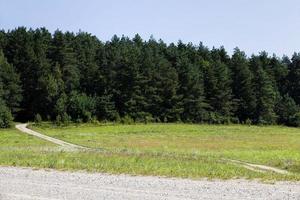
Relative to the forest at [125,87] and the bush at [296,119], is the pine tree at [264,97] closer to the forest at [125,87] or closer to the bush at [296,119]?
the forest at [125,87]

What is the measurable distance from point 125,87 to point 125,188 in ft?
354

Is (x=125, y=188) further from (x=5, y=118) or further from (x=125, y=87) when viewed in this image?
(x=125, y=87)

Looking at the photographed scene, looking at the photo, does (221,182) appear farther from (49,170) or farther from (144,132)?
(144,132)

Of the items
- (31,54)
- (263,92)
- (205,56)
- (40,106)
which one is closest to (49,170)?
(40,106)

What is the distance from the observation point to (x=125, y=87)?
126 metres

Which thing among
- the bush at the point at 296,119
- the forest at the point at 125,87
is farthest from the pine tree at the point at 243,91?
the bush at the point at 296,119

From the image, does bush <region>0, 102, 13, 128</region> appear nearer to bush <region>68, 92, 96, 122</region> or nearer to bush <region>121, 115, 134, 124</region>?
bush <region>68, 92, 96, 122</region>

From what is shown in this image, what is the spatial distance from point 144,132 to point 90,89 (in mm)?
41651

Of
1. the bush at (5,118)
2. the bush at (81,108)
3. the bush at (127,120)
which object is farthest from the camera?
the bush at (127,120)

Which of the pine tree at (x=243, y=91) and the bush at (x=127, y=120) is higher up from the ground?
the pine tree at (x=243, y=91)

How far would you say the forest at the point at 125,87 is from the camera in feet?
392

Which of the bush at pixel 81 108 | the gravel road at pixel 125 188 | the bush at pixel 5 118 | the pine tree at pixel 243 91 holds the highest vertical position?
the pine tree at pixel 243 91

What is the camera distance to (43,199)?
52.8ft

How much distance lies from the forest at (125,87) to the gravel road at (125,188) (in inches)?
3524
